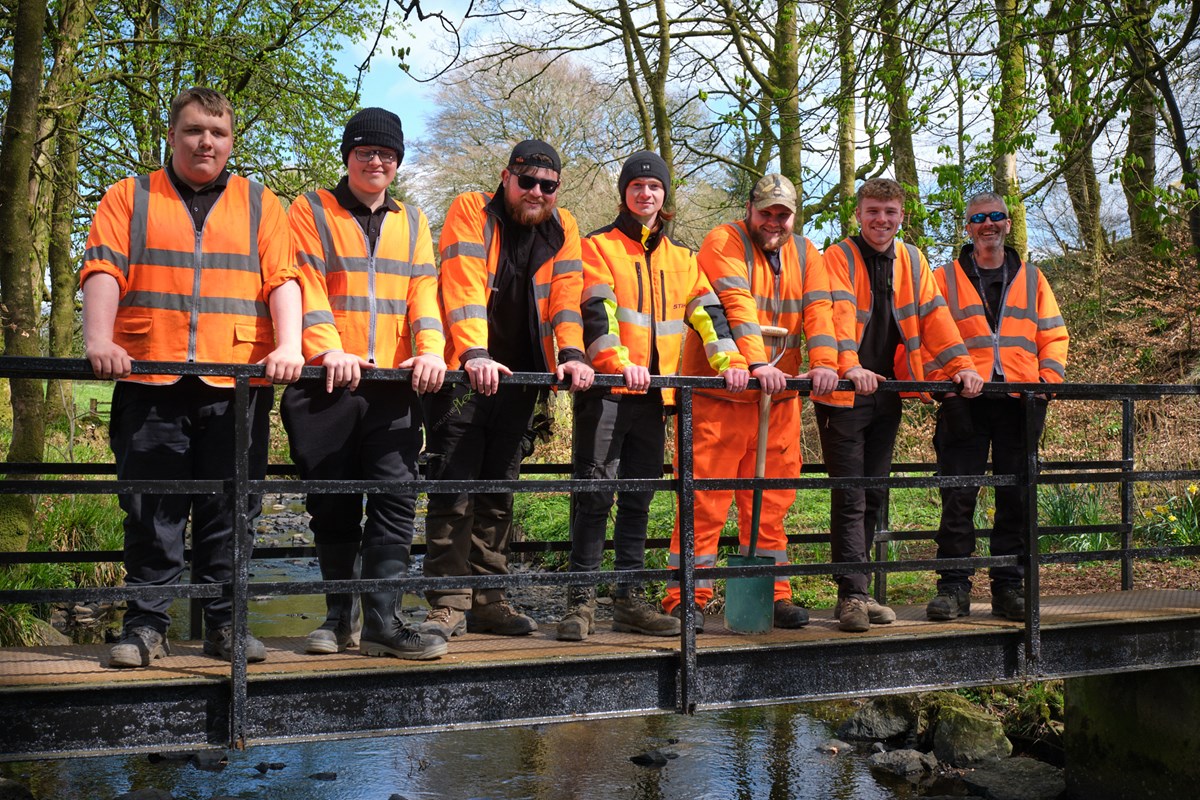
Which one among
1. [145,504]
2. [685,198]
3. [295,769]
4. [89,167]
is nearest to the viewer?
[145,504]

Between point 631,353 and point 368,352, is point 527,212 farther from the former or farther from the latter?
point 368,352

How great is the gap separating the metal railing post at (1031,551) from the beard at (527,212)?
7.74 ft

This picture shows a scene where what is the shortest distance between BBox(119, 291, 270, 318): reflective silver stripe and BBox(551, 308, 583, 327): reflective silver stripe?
1.17 meters

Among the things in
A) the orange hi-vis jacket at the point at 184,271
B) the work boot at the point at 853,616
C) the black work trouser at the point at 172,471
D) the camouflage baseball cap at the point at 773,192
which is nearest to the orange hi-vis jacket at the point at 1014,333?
the camouflage baseball cap at the point at 773,192

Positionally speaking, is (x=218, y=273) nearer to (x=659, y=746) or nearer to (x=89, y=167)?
(x=659, y=746)

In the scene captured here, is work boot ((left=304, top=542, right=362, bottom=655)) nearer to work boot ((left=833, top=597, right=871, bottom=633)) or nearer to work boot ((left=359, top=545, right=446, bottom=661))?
work boot ((left=359, top=545, right=446, bottom=661))

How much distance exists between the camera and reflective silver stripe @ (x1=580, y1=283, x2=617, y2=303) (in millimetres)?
4688

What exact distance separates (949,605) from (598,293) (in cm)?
237

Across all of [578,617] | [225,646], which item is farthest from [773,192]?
[225,646]

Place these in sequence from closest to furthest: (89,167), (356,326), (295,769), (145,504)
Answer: (145,504) → (356,326) → (295,769) → (89,167)

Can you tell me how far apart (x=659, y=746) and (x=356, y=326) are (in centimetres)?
457

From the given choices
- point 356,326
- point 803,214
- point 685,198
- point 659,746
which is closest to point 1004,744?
point 659,746

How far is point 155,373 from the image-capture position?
11.8 feet

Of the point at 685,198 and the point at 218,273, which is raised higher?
the point at 685,198
